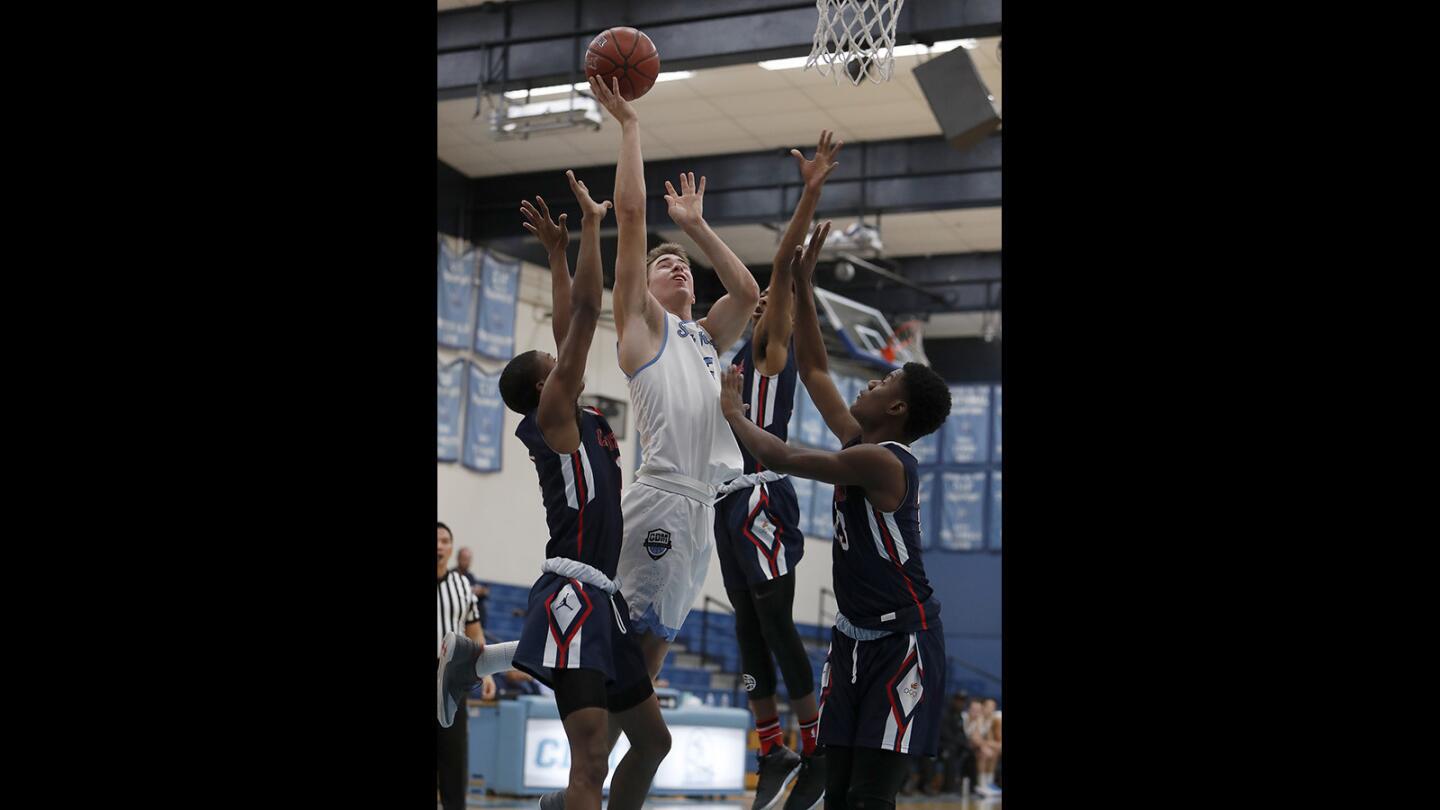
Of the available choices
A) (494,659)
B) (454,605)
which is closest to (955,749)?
(454,605)

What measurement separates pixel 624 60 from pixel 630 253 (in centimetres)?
84

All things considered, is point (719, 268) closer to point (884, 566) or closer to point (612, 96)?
point (612, 96)

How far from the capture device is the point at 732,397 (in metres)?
4.43

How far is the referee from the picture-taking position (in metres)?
6.70

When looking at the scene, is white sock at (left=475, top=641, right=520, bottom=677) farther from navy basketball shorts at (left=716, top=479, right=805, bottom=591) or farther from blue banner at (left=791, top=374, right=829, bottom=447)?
blue banner at (left=791, top=374, right=829, bottom=447)

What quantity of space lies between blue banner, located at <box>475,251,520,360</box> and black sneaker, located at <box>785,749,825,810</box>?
39.0 feet

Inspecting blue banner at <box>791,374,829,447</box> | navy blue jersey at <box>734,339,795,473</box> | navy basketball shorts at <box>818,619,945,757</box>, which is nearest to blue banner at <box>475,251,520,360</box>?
blue banner at <box>791,374,829,447</box>

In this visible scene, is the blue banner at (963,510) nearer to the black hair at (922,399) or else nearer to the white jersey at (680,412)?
the white jersey at (680,412)

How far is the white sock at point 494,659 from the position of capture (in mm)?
5172

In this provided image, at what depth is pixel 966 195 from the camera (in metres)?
15.2

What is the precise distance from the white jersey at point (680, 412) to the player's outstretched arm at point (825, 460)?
1.94 feet

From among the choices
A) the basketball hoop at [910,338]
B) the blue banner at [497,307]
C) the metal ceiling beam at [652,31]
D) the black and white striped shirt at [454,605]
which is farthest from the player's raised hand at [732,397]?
the basketball hoop at [910,338]
